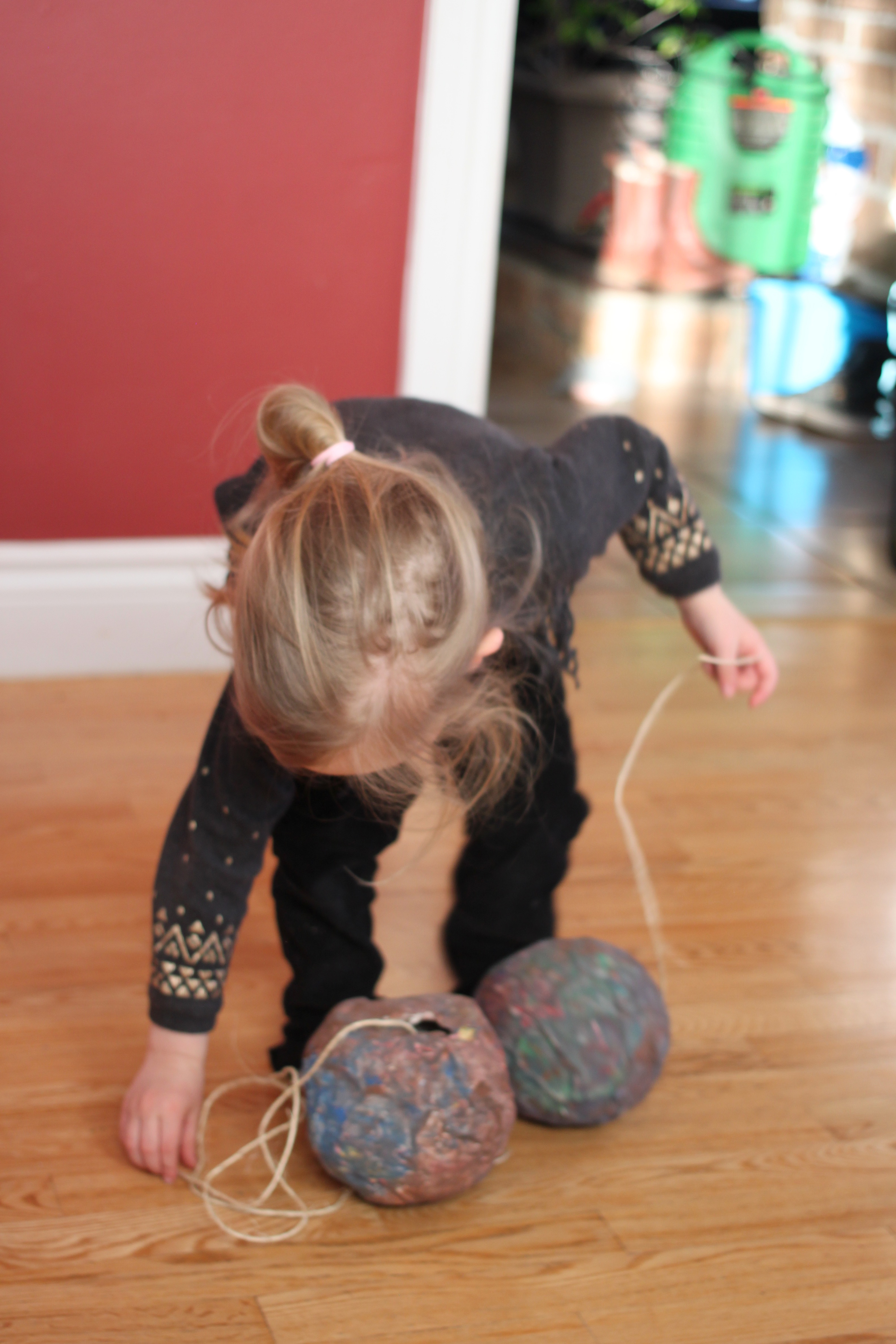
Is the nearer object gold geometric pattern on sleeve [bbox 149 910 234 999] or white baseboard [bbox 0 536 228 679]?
gold geometric pattern on sleeve [bbox 149 910 234 999]

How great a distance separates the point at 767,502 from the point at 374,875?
166 centimetres

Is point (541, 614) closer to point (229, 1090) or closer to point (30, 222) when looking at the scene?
point (229, 1090)

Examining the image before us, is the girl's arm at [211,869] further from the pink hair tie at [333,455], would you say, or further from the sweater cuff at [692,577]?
the sweater cuff at [692,577]

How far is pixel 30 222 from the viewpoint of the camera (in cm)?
160

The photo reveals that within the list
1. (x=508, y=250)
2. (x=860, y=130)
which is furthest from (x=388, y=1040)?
(x=508, y=250)

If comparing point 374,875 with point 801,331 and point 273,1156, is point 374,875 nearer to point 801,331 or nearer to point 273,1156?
point 273,1156

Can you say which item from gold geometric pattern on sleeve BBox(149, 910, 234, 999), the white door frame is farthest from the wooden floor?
the white door frame

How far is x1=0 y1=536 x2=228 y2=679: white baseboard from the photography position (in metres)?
1.74

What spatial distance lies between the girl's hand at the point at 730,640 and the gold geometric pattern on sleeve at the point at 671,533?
4cm

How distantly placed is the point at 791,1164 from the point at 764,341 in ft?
7.67

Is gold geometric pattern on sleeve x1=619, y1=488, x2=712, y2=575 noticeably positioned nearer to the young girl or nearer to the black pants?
the young girl

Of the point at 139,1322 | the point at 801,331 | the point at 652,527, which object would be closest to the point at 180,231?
the point at 652,527

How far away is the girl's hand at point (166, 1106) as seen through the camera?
0.97m

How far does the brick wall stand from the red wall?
1598 millimetres
